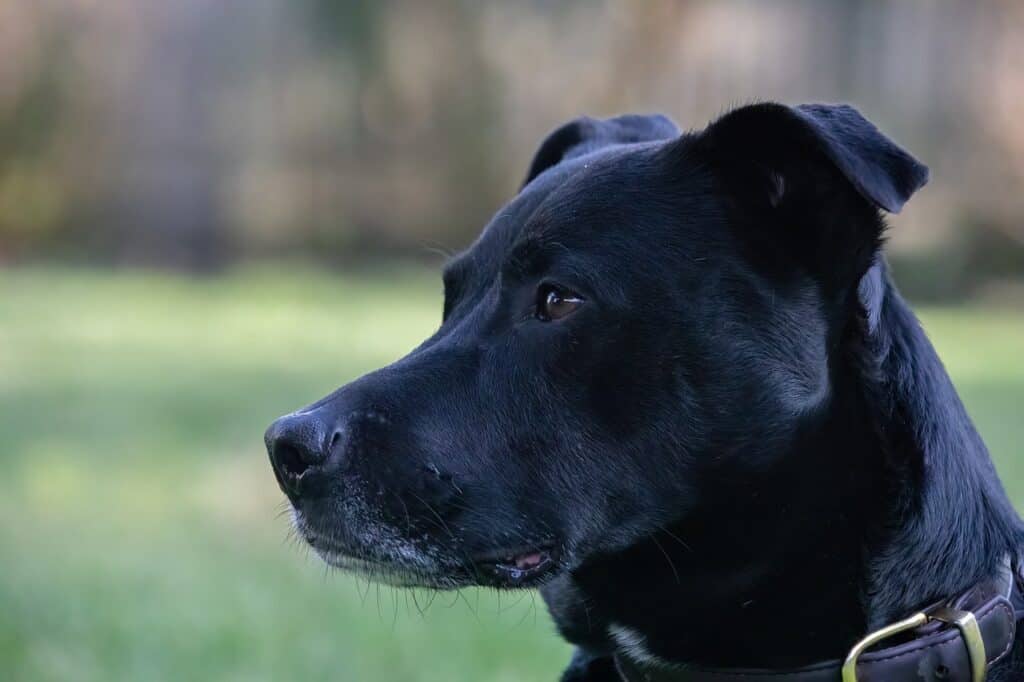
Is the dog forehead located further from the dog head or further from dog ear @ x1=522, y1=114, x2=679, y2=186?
dog ear @ x1=522, y1=114, x2=679, y2=186

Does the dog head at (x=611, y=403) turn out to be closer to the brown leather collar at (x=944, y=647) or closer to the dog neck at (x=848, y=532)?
the dog neck at (x=848, y=532)

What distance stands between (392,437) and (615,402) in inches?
17.4

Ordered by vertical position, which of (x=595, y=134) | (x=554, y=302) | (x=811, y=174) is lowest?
(x=554, y=302)

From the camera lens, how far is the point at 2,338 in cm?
1375

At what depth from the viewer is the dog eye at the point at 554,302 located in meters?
2.69

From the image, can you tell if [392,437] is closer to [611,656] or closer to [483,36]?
[611,656]

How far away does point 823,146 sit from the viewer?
2.48 meters

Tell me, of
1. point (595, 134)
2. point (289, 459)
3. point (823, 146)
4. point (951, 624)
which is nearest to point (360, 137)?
point (595, 134)

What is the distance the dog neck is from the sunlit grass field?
1.89 ft

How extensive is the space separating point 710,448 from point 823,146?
2.01 feet

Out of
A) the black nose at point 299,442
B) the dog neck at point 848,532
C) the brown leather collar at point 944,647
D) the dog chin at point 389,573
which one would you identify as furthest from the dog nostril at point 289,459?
the brown leather collar at point 944,647

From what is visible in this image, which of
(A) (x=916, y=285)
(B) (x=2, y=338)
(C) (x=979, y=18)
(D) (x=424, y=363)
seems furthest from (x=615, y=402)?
(C) (x=979, y=18)

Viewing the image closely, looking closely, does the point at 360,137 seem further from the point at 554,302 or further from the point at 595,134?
the point at 554,302

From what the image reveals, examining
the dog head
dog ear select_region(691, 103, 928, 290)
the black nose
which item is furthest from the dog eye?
the black nose
